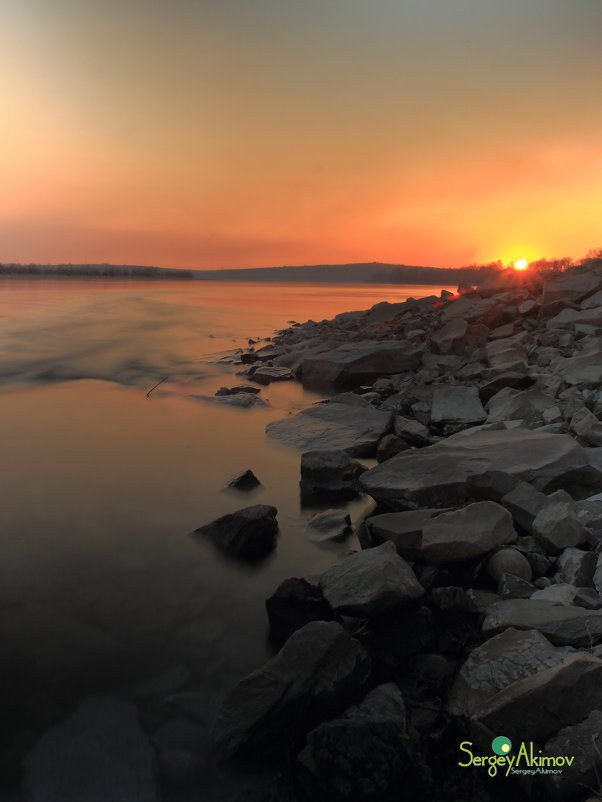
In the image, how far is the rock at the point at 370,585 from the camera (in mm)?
3701

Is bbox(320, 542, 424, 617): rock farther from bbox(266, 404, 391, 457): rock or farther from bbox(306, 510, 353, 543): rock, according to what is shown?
bbox(266, 404, 391, 457): rock

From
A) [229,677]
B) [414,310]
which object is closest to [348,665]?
[229,677]

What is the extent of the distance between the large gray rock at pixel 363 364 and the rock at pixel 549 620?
916 cm

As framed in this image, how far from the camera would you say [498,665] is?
317 centimetres

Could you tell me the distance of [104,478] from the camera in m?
7.05

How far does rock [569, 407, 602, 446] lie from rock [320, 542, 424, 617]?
3.35 m

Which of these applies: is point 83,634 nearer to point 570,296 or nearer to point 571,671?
point 571,671

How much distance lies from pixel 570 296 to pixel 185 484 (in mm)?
11269

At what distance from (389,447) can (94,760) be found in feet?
17.9

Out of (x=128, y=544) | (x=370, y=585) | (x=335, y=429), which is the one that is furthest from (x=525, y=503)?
(x=335, y=429)

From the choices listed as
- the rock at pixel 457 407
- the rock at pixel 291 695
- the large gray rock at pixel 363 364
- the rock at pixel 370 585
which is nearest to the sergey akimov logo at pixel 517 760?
the rock at pixel 291 695

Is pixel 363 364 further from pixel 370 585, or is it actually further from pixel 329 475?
pixel 370 585

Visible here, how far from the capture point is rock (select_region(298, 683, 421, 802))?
2.67 m

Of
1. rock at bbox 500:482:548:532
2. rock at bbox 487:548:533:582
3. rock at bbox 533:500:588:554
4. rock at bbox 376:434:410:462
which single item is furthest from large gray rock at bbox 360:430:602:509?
rock at bbox 376:434:410:462
